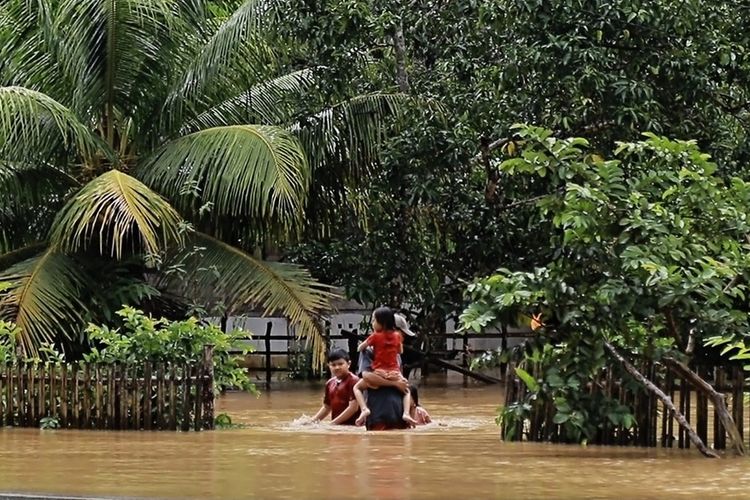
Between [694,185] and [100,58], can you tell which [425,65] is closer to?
[100,58]

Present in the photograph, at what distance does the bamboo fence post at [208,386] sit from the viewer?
1377cm

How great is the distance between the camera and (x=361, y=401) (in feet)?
48.4

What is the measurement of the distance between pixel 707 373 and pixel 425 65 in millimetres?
9570

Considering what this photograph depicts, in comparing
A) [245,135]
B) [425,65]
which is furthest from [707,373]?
[425,65]

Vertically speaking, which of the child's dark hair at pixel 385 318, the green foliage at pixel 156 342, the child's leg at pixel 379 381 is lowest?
the child's leg at pixel 379 381

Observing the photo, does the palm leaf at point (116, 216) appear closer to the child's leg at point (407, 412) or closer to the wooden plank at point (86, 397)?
the wooden plank at point (86, 397)

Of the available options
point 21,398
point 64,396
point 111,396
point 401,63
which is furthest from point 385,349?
point 401,63

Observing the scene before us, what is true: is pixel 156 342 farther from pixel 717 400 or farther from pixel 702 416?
pixel 717 400

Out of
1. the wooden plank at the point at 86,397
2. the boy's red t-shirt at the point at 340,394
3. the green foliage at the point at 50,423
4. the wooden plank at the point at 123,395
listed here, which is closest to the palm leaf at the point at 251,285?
the boy's red t-shirt at the point at 340,394

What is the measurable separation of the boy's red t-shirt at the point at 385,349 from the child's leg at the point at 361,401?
29cm

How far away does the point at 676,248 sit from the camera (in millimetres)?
11117

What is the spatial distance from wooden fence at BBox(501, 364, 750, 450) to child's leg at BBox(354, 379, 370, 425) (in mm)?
2575

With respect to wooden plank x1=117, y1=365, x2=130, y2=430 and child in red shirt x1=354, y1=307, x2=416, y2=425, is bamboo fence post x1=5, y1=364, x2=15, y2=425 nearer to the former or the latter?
wooden plank x1=117, y1=365, x2=130, y2=430

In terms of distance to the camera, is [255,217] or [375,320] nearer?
[375,320]
